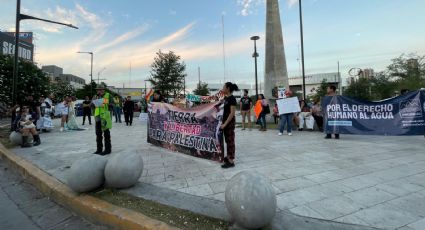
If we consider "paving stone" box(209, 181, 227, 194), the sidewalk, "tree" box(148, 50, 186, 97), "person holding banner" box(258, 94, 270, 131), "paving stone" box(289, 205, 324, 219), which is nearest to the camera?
"paving stone" box(289, 205, 324, 219)

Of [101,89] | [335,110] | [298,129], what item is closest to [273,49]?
[298,129]

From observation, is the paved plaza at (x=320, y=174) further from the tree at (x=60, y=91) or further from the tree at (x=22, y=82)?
the tree at (x=60, y=91)

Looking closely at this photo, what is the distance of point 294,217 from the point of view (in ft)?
10.7

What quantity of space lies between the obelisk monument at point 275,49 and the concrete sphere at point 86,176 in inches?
544

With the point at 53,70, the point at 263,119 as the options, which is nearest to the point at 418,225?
the point at 263,119

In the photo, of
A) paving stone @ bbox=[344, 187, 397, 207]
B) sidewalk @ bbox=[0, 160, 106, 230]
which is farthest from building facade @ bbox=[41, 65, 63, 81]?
paving stone @ bbox=[344, 187, 397, 207]

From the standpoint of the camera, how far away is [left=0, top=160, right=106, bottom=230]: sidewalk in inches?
141

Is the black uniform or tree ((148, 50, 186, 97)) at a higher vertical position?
tree ((148, 50, 186, 97))

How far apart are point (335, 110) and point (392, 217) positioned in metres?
6.64

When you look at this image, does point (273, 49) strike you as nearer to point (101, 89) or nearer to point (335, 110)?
point (335, 110)

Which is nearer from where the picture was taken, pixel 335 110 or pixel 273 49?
pixel 335 110

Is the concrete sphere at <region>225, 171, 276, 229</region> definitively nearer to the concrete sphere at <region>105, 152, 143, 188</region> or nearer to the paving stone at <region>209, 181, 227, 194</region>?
the paving stone at <region>209, 181, 227, 194</region>

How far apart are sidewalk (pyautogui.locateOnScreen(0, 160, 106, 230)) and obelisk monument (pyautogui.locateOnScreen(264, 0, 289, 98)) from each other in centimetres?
1405

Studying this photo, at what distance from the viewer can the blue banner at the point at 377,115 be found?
26.5 feet
